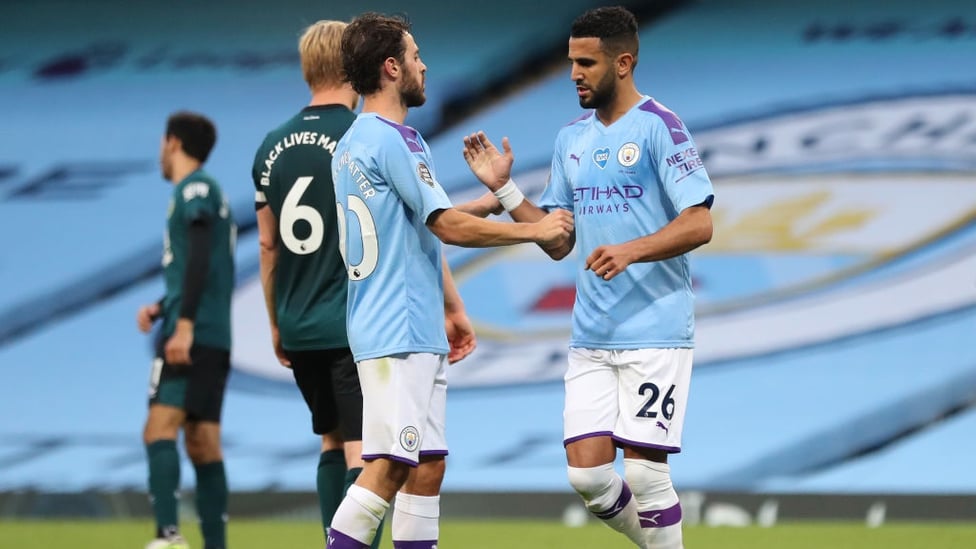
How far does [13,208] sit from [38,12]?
4.40 feet

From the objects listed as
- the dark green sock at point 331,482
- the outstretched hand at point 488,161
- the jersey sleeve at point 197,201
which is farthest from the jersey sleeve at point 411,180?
the jersey sleeve at point 197,201

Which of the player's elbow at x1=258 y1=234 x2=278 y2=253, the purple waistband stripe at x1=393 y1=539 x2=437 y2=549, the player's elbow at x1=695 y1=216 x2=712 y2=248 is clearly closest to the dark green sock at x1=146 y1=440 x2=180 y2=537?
the player's elbow at x1=258 y1=234 x2=278 y2=253

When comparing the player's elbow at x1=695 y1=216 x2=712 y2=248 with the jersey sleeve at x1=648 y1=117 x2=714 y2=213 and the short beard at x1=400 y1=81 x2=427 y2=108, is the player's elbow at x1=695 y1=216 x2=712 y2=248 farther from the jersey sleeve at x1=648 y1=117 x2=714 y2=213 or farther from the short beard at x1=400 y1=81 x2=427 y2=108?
the short beard at x1=400 y1=81 x2=427 y2=108

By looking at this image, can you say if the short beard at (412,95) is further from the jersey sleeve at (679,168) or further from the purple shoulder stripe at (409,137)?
the jersey sleeve at (679,168)

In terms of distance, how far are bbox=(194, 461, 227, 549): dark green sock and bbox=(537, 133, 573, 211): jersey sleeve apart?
75.2 inches

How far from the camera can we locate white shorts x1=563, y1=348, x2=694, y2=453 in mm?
4449

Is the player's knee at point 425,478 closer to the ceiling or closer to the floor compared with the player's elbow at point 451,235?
closer to the floor

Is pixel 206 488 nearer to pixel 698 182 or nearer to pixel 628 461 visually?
pixel 628 461

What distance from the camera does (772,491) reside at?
8.27m

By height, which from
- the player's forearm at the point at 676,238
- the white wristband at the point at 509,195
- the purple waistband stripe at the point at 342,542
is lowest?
the purple waistband stripe at the point at 342,542

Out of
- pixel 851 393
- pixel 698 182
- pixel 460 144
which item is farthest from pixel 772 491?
pixel 698 182

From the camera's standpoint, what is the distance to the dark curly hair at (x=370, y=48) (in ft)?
13.3

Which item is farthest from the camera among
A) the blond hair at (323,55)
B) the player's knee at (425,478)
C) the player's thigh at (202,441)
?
the player's thigh at (202,441)

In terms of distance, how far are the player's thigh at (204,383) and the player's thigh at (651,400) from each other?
1.96 metres
